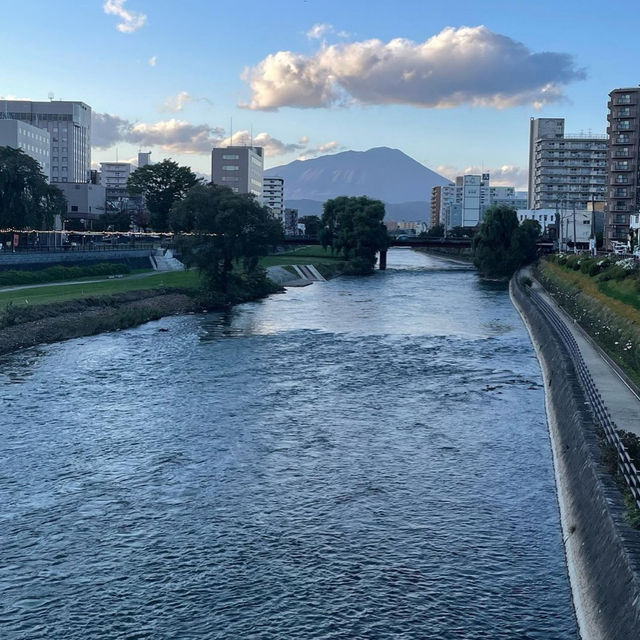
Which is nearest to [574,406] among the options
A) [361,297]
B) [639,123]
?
[361,297]

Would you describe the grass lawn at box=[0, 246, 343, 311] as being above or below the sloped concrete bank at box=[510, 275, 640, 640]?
above

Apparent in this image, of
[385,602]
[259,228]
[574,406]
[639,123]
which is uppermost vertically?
[639,123]

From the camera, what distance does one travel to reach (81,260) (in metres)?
99.4

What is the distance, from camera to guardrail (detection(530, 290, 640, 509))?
66.3 ft

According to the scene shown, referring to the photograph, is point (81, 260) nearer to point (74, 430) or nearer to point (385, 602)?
point (74, 430)

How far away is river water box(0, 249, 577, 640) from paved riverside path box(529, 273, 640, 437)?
3.11 metres

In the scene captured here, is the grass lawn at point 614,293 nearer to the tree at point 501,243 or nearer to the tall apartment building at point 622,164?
the tree at point 501,243

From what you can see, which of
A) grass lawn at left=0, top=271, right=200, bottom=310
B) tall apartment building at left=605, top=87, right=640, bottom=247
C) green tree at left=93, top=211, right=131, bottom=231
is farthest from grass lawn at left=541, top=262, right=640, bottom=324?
green tree at left=93, top=211, right=131, bottom=231

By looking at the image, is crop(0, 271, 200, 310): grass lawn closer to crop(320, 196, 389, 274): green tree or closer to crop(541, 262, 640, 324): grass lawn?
crop(541, 262, 640, 324): grass lawn

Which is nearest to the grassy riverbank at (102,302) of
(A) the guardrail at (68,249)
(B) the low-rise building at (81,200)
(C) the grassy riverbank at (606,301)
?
(A) the guardrail at (68,249)

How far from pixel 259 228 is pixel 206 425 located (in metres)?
50.3

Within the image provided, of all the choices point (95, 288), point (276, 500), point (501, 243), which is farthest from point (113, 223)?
point (276, 500)

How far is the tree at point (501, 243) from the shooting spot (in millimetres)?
126750

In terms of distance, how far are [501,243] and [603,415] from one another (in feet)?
342
